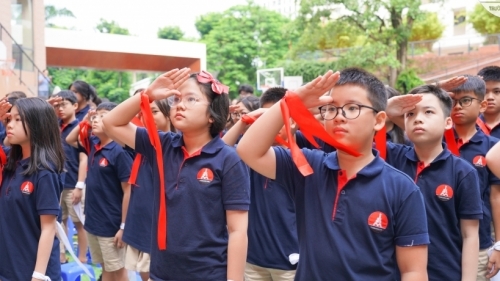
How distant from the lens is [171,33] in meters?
49.4

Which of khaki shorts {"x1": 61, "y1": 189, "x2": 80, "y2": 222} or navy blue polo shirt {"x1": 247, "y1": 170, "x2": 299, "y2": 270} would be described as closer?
navy blue polo shirt {"x1": 247, "y1": 170, "x2": 299, "y2": 270}

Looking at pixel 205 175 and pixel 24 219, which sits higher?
pixel 205 175

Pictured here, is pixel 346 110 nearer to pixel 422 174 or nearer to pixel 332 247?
pixel 332 247

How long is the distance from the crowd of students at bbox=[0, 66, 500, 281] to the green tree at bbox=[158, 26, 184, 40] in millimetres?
45850

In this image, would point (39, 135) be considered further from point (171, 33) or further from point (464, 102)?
point (171, 33)

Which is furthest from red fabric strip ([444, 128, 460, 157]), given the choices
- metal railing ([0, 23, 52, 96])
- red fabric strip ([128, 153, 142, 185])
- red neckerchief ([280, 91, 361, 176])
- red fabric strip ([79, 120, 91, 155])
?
metal railing ([0, 23, 52, 96])

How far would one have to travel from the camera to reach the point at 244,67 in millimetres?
39062

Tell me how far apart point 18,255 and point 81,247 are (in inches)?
133

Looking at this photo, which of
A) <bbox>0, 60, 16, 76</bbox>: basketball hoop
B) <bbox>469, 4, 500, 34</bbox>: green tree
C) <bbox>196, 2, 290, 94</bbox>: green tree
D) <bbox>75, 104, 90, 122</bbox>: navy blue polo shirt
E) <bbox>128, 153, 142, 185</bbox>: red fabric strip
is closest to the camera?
<bbox>128, 153, 142, 185</bbox>: red fabric strip

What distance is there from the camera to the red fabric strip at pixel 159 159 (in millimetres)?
2738

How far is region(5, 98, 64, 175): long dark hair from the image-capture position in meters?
3.42

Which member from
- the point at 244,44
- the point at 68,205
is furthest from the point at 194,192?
the point at 244,44

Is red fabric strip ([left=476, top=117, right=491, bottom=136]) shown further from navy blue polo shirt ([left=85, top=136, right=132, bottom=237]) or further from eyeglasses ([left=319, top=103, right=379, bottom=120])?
navy blue polo shirt ([left=85, top=136, right=132, bottom=237])

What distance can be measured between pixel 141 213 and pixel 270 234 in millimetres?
1003
